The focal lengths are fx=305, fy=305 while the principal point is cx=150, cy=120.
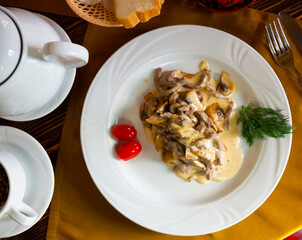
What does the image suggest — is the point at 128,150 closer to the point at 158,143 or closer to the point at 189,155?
the point at 158,143

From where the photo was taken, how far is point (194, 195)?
180 centimetres

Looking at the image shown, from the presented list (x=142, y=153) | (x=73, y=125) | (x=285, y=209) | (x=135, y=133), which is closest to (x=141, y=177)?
(x=142, y=153)

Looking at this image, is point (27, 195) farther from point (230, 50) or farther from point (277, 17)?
point (277, 17)

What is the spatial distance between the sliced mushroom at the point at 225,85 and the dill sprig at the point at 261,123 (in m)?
0.12

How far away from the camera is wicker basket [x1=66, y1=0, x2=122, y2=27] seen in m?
1.56

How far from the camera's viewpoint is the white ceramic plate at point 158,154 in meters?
1.70

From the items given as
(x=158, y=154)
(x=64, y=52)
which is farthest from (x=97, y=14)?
(x=158, y=154)

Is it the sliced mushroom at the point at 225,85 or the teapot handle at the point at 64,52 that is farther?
the sliced mushroom at the point at 225,85

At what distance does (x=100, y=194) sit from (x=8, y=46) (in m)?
1.03

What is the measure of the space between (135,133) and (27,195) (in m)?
0.67

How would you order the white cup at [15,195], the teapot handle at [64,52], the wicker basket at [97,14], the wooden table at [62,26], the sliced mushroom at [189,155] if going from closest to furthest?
the teapot handle at [64,52] → the white cup at [15,195] → the wicker basket at [97,14] → the sliced mushroom at [189,155] → the wooden table at [62,26]

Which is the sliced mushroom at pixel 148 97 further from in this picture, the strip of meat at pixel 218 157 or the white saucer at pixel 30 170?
the white saucer at pixel 30 170

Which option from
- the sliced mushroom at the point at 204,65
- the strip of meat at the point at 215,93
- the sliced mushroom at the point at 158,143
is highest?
the sliced mushroom at the point at 204,65

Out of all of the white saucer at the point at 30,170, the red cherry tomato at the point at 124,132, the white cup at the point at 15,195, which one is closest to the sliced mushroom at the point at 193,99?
the red cherry tomato at the point at 124,132
